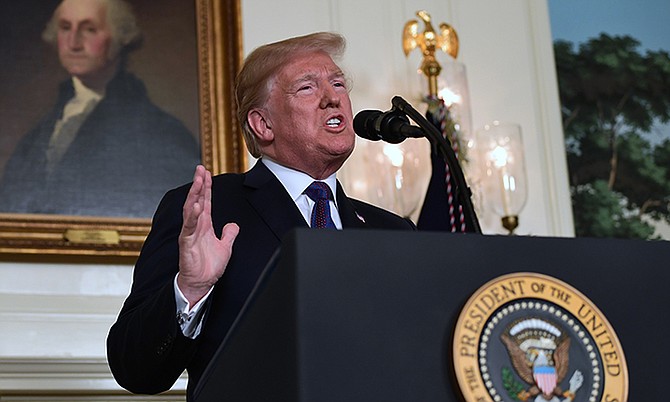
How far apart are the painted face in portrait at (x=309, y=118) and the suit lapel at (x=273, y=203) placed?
0.14m

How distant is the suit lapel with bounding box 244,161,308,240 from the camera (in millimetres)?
2437

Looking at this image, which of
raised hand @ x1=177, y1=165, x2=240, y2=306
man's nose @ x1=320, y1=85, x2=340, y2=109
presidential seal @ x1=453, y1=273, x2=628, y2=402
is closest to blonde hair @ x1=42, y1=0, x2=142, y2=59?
man's nose @ x1=320, y1=85, x2=340, y2=109

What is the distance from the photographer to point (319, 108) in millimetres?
2811

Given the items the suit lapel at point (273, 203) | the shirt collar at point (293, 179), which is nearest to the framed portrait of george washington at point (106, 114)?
the shirt collar at point (293, 179)

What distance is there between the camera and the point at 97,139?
500 cm

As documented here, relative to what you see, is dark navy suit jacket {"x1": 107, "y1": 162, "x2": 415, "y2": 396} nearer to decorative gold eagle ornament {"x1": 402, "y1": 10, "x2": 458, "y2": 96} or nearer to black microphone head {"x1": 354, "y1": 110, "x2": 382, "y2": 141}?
black microphone head {"x1": 354, "y1": 110, "x2": 382, "y2": 141}

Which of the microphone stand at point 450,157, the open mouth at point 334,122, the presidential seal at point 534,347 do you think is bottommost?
the presidential seal at point 534,347

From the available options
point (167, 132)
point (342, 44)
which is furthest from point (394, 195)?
point (342, 44)

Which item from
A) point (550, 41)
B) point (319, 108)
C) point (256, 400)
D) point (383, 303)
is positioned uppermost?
point (550, 41)

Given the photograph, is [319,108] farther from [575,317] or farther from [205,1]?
[205,1]

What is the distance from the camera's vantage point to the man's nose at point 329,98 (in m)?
2.77

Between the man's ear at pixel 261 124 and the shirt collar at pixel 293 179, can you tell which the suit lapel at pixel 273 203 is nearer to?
the shirt collar at pixel 293 179

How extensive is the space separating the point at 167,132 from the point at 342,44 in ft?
7.52

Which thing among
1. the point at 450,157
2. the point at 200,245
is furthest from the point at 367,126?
the point at 200,245
